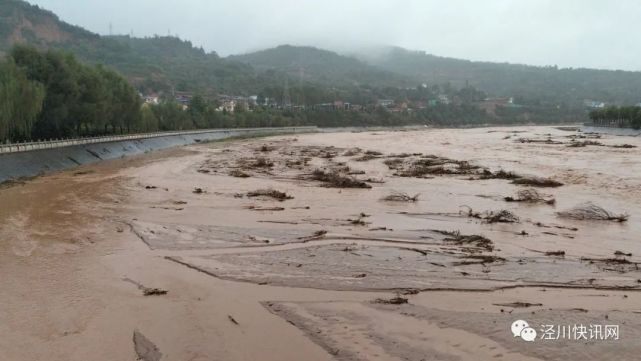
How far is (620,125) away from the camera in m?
106

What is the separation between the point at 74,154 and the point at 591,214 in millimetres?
44187

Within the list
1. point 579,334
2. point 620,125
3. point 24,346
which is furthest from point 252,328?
point 620,125

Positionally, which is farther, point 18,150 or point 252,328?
point 18,150

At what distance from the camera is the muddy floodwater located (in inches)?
338

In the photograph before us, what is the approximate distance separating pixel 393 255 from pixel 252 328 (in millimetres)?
5667

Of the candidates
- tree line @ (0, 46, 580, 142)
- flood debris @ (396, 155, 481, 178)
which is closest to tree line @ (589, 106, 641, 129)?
flood debris @ (396, 155, 481, 178)

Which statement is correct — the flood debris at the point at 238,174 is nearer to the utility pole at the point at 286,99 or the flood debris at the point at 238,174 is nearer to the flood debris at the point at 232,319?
the flood debris at the point at 232,319

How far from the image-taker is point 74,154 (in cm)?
4869

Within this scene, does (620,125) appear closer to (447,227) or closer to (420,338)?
(447,227)

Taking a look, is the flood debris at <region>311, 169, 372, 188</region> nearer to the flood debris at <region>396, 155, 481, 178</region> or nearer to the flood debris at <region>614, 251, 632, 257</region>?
the flood debris at <region>396, 155, 481, 178</region>

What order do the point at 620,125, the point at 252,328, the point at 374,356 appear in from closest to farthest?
1. the point at 374,356
2. the point at 252,328
3. the point at 620,125

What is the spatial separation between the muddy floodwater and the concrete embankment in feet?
44.1

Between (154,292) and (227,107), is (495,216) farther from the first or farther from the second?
(227,107)

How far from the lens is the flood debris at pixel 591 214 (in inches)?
735
